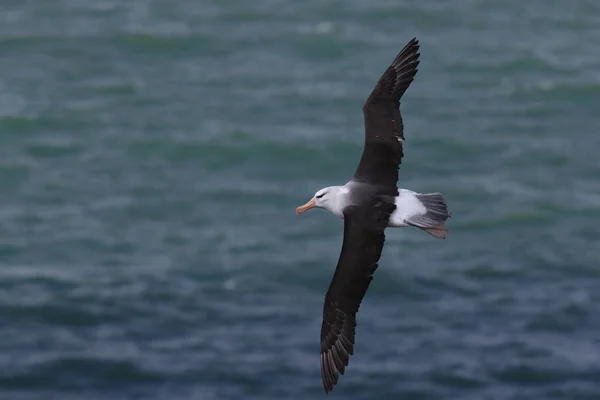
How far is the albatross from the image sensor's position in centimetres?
1557

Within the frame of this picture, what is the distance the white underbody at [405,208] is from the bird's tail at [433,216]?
5 cm

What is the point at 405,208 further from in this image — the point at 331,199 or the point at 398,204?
the point at 331,199

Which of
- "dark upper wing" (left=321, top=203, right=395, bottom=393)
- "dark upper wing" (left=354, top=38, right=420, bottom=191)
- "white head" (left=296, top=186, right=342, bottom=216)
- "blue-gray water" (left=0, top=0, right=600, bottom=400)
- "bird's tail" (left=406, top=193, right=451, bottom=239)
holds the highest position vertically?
"blue-gray water" (left=0, top=0, right=600, bottom=400)

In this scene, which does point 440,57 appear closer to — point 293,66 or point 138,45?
point 293,66

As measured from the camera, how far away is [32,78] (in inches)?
1468

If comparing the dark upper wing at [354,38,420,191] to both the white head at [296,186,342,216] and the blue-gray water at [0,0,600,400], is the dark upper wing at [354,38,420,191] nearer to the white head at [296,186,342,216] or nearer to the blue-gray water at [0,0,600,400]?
the white head at [296,186,342,216]

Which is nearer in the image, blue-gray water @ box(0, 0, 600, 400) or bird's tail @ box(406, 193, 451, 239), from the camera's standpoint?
bird's tail @ box(406, 193, 451, 239)

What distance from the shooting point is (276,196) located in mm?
31438

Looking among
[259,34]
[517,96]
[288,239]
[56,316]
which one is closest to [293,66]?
[259,34]

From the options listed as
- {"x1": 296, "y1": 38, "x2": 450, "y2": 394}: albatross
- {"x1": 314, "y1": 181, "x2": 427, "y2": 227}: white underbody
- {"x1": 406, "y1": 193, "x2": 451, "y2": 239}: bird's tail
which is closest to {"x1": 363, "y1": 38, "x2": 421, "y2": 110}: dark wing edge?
{"x1": 296, "y1": 38, "x2": 450, "y2": 394}: albatross

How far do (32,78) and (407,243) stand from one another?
42.4ft

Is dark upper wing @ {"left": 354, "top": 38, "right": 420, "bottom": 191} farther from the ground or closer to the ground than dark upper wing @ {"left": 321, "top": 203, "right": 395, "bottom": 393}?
farther from the ground

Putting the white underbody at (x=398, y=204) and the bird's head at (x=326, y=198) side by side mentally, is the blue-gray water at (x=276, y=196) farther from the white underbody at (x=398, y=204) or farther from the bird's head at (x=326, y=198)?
the white underbody at (x=398, y=204)

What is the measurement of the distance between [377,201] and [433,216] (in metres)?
0.66
